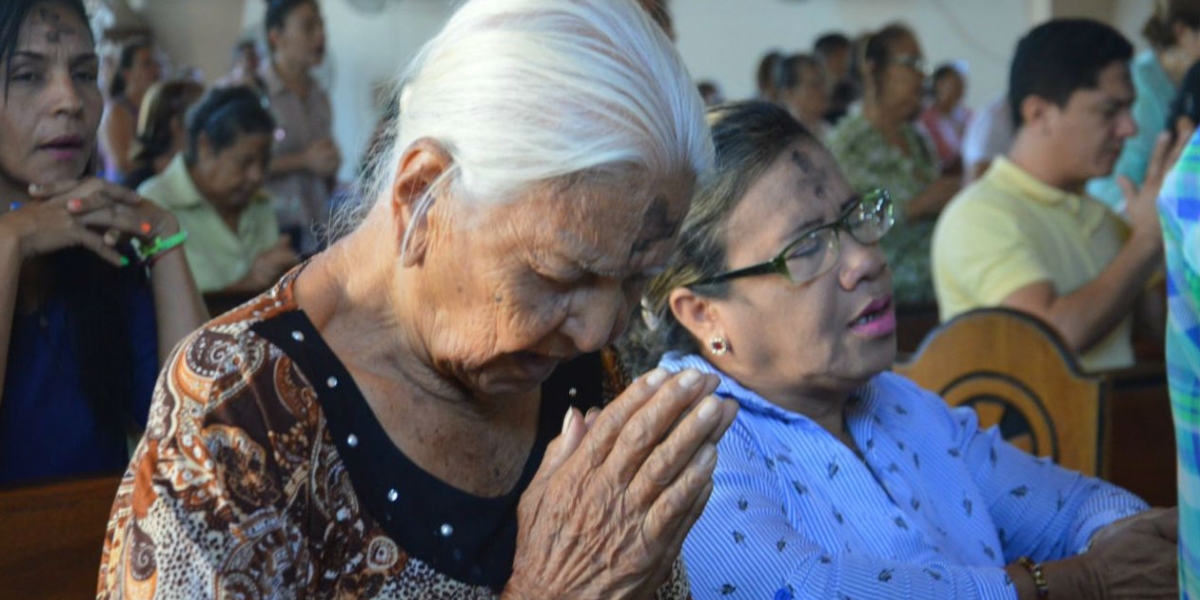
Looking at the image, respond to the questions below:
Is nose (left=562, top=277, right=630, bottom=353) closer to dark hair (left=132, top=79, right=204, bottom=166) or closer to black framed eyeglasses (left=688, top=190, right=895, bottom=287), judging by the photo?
black framed eyeglasses (left=688, top=190, right=895, bottom=287)

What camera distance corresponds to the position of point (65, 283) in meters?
2.22

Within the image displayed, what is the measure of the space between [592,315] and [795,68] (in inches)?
276

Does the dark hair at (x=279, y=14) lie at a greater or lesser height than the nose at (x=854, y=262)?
lesser

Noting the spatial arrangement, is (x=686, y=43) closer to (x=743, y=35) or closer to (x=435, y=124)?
(x=743, y=35)

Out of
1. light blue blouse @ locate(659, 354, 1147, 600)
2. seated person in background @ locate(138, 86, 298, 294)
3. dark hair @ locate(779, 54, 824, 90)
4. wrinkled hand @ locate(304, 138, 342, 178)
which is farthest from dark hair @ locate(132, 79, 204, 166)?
light blue blouse @ locate(659, 354, 1147, 600)

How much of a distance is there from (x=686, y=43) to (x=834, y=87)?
3.58 metres

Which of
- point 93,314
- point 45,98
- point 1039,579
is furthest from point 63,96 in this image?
point 1039,579

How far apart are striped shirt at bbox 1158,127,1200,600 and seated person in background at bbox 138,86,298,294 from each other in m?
3.57

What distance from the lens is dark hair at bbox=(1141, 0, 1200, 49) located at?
564cm

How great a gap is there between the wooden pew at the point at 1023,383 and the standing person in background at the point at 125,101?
14.8 ft

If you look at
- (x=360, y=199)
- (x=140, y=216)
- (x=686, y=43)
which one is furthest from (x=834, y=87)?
(x=360, y=199)

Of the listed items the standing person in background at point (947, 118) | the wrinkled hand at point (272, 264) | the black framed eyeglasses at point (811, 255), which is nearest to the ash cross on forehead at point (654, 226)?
the black framed eyeglasses at point (811, 255)

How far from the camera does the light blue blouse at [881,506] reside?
192 centimetres

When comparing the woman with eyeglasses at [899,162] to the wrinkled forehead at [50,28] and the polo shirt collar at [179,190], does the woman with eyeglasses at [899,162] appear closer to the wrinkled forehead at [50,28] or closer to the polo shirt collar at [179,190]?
the polo shirt collar at [179,190]
